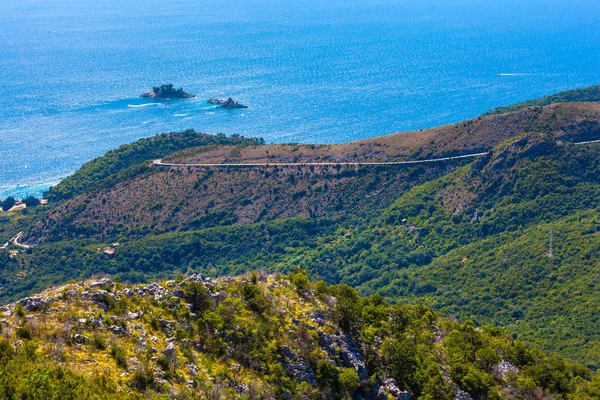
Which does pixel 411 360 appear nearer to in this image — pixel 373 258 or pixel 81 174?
pixel 373 258

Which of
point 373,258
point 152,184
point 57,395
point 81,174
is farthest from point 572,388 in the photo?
point 81,174

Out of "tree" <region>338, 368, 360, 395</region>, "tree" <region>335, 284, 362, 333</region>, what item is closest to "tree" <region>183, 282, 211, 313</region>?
"tree" <region>335, 284, 362, 333</region>

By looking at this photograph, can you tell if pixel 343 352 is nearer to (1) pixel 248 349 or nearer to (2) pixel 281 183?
(1) pixel 248 349

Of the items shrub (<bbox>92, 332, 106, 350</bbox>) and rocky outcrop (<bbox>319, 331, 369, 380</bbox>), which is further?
rocky outcrop (<bbox>319, 331, 369, 380</bbox>)

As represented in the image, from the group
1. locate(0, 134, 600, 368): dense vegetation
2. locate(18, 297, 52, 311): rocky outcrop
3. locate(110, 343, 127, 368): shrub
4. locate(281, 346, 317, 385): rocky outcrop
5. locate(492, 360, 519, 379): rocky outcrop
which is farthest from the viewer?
locate(0, 134, 600, 368): dense vegetation

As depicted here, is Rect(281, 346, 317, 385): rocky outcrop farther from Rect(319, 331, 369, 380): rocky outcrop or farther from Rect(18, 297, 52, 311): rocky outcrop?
Rect(18, 297, 52, 311): rocky outcrop

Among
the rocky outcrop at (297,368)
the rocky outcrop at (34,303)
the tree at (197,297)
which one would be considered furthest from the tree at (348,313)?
the rocky outcrop at (34,303)

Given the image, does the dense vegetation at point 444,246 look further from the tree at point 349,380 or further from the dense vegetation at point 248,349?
the tree at point 349,380
